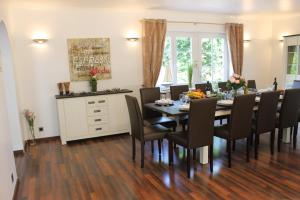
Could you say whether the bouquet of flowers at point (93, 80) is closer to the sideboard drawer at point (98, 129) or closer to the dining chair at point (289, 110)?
the sideboard drawer at point (98, 129)

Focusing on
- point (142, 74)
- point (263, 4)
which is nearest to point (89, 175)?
point (142, 74)

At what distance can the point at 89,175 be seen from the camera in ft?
11.2

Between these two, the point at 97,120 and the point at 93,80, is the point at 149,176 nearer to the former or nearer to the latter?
the point at 97,120

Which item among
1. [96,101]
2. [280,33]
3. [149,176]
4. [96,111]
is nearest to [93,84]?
[96,101]

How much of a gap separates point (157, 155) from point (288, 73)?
5.00 metres

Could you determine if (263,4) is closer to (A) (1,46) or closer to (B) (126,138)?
(B) (126,138)

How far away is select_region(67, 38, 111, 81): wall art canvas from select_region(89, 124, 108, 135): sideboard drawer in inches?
39.9

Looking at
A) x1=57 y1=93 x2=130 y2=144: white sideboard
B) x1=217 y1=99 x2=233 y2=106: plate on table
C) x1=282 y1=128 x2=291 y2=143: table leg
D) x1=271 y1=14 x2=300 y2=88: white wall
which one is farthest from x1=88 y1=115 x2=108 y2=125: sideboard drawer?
x1=271 y1=14 x2=300 y2=88: white wall

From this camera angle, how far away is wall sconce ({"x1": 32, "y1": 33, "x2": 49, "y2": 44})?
4750mm

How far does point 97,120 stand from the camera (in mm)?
5000

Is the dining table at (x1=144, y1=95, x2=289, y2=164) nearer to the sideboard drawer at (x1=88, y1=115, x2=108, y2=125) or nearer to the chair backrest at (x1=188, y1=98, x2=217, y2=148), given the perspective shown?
the chair backrest at (x1=188, y1=98, x2=217, y2=148)

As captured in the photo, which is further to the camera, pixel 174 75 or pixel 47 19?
pixel 174 75

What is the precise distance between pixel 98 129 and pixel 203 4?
10.8 feet

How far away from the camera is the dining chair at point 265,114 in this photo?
3.61 meters
